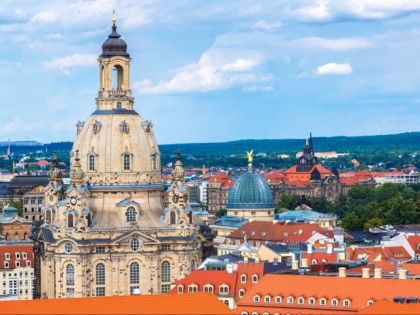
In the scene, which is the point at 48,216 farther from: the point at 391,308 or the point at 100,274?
the point at 391,308

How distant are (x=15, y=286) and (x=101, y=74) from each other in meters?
22.6

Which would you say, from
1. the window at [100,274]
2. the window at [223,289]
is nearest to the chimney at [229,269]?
the window at [223,289]

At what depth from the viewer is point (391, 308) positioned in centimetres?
9600

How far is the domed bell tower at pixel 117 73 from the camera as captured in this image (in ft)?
491

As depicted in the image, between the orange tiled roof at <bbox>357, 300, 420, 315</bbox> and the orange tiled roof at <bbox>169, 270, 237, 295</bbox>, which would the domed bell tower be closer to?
the orange tiled roof at <bbox>169, 270, 237, 295</bbox>

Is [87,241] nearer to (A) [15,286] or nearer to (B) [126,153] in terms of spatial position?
(B) [126,153]

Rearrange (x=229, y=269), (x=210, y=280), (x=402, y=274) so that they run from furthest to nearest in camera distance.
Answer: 1. (x=229, y=269)
2. (x=210, y=280)
3. (x=402, y=274)

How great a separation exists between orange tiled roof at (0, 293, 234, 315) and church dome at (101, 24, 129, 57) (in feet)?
203

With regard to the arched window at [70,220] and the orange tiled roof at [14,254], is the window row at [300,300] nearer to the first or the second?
the arched window at [70,220]

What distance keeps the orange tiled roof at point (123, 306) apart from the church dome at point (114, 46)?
61.8 metres

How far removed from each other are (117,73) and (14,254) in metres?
22.5

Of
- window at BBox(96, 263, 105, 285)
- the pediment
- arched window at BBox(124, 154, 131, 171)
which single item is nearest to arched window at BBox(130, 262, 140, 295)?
the pediment

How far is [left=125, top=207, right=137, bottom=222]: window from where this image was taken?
146m

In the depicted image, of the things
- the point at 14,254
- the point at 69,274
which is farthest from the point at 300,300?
the point at 14,254
